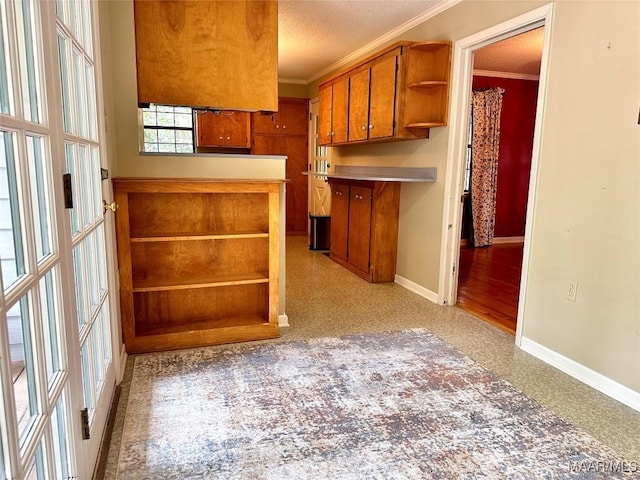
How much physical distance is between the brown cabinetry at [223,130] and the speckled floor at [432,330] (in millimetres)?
2397

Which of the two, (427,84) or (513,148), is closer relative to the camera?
(427,84)

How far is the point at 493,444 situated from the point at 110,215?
7.01 feet

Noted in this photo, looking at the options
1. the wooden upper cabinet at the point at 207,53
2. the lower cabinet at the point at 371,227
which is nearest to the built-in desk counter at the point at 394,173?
the lower cabinet at the point at 371,227

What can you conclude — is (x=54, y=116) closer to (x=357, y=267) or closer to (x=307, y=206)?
(x=357, y=267)

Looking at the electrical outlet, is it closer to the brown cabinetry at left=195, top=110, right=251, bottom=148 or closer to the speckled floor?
the speckled floor

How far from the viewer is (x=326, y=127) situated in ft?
18.1

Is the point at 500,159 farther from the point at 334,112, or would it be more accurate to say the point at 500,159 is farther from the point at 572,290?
the point at 572,290

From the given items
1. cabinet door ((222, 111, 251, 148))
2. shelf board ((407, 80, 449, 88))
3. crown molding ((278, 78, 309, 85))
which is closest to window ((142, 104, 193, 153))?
cabinet door ((222, 111, 251, 148))

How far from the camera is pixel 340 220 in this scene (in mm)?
5184

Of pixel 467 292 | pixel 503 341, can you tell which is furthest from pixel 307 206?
pixel 503 341

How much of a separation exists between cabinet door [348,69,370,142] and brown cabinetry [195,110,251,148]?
2.15 metres

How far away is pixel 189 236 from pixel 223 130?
407 cm

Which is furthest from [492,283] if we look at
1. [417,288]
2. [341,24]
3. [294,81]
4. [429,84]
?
[294,81]

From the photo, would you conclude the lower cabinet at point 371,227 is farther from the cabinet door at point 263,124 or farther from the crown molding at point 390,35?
the cabinet door at point 263,124
